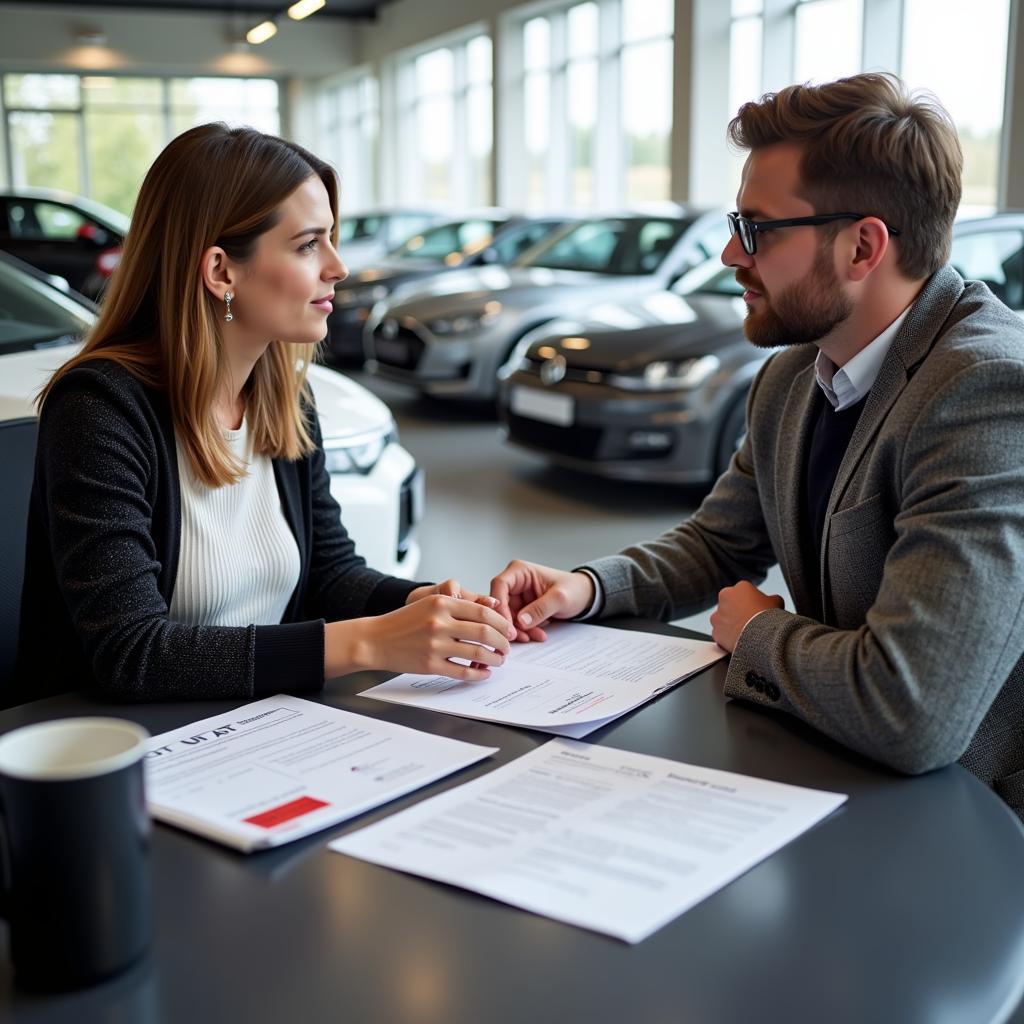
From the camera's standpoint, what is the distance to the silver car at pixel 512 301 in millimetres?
→ 6441

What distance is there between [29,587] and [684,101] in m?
9.18

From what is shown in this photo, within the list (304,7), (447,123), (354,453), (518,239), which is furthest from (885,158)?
(447,123)

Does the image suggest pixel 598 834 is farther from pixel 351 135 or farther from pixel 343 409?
pixel 351 135

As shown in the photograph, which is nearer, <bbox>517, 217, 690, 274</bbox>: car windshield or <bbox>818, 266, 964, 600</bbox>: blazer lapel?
<bbox>818, 266, 964, 600</bbox>: blazer lapel

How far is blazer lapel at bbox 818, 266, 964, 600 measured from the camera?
1.37m

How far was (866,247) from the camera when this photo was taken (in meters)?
1.44

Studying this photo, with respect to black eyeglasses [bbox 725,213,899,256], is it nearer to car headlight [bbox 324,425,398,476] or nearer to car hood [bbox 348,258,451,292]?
car headlight [bbox 324,425,398,476]

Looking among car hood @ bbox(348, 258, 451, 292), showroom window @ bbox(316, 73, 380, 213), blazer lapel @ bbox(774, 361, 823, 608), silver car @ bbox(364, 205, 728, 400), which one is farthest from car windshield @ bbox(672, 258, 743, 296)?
showroom window @ bbox(316, 73, 380, 213)

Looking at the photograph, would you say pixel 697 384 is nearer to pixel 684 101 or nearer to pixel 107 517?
pixel 107 517

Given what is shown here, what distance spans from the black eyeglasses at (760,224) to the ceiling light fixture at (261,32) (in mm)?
15050

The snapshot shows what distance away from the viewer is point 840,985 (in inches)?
30.0

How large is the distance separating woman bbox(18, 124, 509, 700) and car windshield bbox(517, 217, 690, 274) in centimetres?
501

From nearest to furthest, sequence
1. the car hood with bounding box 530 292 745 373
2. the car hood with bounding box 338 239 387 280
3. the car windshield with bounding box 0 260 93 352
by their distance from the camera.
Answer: the car windshield with bounding box 0 260 93 352
the car hood with bounding box 530 292 745 373
the car hood with bounding box 338 239 387 280

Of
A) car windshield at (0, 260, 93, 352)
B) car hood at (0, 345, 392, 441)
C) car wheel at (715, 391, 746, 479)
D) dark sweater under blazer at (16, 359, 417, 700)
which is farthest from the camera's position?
car wheel at (715, 391, 746, 479)
